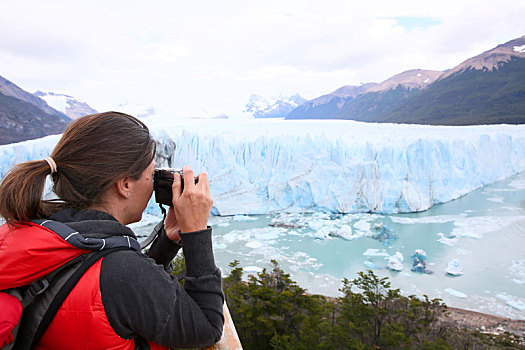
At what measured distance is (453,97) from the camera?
25.8 m

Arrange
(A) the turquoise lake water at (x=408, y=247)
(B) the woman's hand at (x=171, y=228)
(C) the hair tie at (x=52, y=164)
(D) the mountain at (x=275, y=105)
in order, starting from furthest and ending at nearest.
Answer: (D) the mountain at (x=275, y=105) → (A) the turquoise lake water at (x=408, y=247) → (B) the woman's hand at (x=171, y=228) → (C) the hair tie at (x=52, y=164)

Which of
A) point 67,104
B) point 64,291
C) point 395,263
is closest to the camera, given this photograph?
point 64,291

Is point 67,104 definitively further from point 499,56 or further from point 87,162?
point 499,56

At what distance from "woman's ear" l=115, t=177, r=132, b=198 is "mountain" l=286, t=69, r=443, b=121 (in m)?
34.2

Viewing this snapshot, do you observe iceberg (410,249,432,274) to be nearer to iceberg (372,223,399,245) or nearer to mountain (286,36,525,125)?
iceberg (372,223,399,245)

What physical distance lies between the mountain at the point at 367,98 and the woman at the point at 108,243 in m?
34.2

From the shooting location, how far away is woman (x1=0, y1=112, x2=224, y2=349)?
52 centimetres

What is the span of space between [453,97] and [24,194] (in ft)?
A: 98.1

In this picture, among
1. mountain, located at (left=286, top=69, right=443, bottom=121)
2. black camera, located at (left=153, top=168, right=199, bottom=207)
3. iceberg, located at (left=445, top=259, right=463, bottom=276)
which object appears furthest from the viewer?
mountain, located at (left=286, top=69, right=443, bottom=121)

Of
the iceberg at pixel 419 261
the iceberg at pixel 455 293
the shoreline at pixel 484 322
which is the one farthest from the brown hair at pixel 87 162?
the iceberg at pixel 419 261

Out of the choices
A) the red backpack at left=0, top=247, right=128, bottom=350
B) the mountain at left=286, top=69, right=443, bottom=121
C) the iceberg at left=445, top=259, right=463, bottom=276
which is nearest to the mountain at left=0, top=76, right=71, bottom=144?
the iceberg at left=445, top=259, right=463, bottom=276

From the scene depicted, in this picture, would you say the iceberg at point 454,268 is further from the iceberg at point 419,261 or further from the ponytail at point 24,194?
the ponytail at point 24,194

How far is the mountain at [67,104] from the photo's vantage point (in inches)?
920

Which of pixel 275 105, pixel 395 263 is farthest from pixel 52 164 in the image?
pixel 275 105
